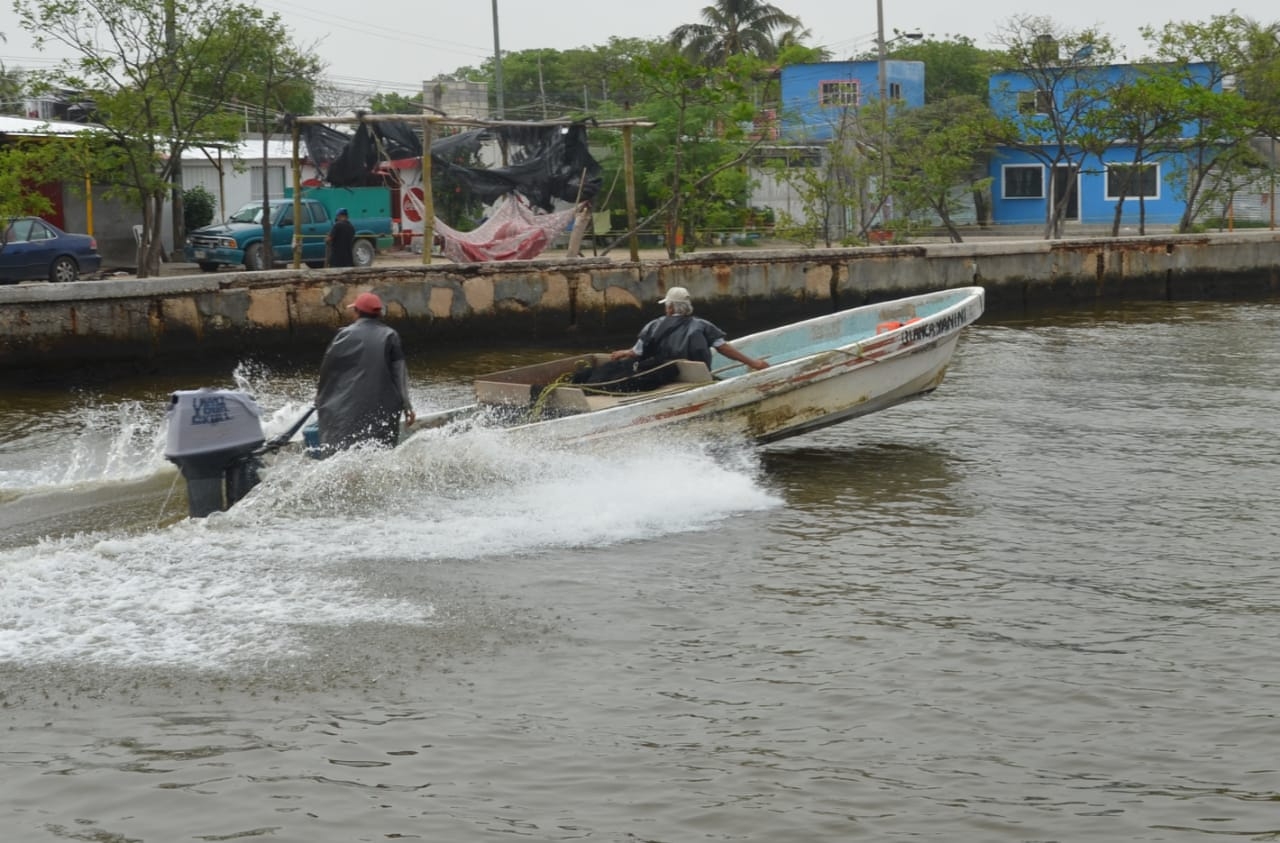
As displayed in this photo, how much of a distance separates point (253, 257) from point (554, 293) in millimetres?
8212

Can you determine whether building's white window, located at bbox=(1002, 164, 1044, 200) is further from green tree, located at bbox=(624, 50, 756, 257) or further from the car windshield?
the car windshield

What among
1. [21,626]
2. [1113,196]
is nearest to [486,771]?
[21,626]

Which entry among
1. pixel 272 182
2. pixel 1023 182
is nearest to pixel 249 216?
pixel 272 182

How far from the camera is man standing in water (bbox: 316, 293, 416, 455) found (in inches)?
401

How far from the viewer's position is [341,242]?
76.0 ft

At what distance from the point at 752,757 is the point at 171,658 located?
9.31ft

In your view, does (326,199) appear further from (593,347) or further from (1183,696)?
(1183,696)

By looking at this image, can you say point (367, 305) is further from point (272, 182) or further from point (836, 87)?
point (836, 87)

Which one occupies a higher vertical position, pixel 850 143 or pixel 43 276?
pixel 850 143

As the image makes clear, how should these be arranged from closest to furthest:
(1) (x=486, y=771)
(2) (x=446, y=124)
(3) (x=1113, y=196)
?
1. (1) (x=486, y=771)
2. (2) (x=446, y=124)
3. (3) (x=1113, y=196)

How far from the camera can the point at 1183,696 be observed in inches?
274

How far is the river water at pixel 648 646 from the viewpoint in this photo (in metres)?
5.88

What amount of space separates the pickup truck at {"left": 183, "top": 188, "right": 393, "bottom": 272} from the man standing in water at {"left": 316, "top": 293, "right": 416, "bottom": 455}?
17.2m

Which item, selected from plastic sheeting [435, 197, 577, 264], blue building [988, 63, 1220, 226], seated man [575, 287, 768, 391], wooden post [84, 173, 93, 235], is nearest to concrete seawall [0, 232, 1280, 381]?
plastic sheeting [435, 197, 577, 264]
